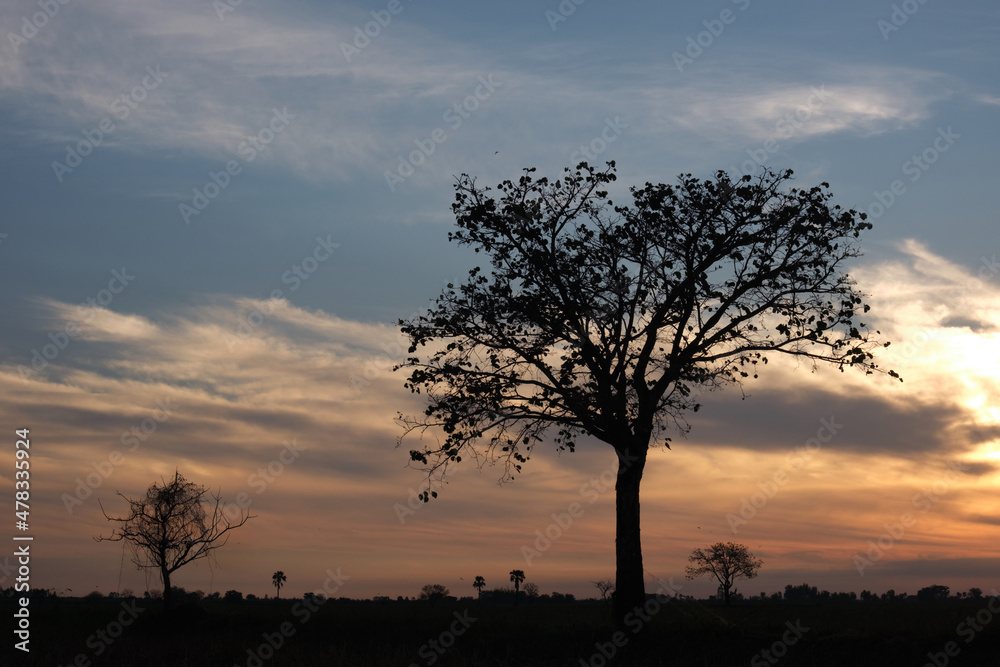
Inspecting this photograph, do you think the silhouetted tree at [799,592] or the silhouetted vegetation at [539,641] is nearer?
the silhouetted vegetation at [539,641]

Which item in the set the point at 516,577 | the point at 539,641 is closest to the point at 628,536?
the point at 539,641

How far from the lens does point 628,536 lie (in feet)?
83.3

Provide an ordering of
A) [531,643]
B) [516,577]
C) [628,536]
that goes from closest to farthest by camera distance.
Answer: [531,643] → [628,536] → [516,577]

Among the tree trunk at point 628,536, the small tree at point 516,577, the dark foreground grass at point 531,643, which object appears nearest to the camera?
the dark foreground grass at point 531,643

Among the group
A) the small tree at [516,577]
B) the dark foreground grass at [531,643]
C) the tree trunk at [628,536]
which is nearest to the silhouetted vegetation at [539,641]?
the dark foreground grass at [531,643]

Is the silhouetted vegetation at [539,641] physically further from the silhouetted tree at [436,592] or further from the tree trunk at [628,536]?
the silhouetted tree at [436,592]

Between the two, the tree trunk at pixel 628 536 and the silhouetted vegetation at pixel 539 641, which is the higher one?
the tree trunk at pixel 628 536

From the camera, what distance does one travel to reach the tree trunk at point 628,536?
24.8m

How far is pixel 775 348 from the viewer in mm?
26953

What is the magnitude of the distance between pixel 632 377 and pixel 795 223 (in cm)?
717

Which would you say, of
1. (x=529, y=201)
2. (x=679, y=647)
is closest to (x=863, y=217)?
(x=529, y=201)

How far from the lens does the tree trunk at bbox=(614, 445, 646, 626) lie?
24786mm

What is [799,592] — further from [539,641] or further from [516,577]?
[539,641]

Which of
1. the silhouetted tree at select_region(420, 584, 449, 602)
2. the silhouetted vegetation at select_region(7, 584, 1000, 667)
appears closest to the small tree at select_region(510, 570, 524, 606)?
the silhouetted tree at select_region(420, 584, 449, 602)
